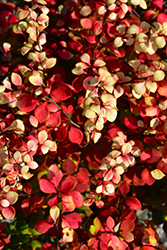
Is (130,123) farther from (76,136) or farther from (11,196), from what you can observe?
(11,196)

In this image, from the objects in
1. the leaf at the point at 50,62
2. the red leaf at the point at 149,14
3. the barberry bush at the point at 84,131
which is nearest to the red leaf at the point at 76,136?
the barberry bush at the point at 84,131

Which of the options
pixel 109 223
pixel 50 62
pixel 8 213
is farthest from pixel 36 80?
pixel 109 223

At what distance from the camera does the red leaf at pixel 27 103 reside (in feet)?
2.50

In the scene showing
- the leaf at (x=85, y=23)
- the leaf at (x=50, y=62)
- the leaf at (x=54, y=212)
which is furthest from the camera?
the leaf at (x=85, y=23)

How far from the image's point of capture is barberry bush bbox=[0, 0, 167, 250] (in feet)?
2.30

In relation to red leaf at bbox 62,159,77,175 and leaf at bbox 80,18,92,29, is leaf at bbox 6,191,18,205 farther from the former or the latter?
leaf at bbox 80,18,92,29

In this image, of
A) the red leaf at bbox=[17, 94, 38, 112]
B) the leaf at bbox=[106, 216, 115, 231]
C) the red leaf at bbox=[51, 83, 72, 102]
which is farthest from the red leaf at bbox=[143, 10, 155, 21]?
the leaf at bbox=[106, 216, 115, 231]

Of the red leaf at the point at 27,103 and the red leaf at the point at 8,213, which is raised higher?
the red leaf at the point at 27,103

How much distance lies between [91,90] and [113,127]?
220mm

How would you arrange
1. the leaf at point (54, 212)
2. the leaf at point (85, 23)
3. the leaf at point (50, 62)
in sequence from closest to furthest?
the leaf at point (54, 212) < the leaf at point (50, 62) < the leaf at point (85, 23)

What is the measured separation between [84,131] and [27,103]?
0.71 feet

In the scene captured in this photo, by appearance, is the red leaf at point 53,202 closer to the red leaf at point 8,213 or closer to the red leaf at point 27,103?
the red leaf at point 8,213

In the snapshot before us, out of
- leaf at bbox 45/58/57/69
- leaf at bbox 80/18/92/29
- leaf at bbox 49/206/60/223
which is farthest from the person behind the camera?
leaf at bbox 80/18/92/29

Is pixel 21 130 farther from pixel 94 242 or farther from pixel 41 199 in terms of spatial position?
pixel 94 242
